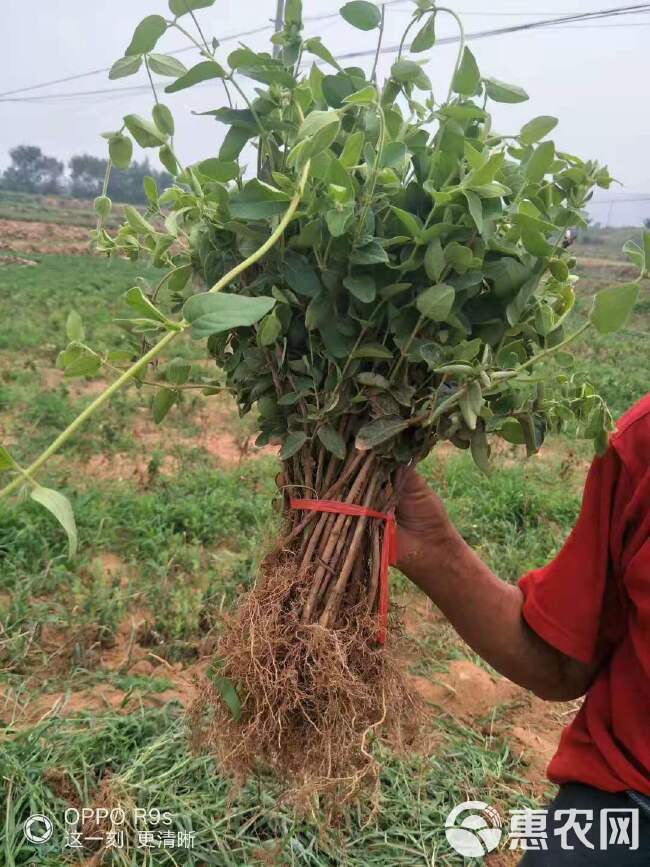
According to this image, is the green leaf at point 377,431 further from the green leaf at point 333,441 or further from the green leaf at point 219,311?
the green leaf at point 219,311

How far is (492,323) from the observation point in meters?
0.96

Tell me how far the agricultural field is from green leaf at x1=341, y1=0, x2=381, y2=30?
20.8 inches

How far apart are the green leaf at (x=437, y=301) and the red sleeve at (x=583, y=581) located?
0.42 m

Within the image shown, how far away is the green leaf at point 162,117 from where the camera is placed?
0.94 m

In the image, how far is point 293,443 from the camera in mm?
1006

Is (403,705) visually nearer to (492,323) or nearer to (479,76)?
(492,323)

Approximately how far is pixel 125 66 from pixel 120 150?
0.11 m

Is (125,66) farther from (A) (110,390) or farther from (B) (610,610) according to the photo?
(B) (610,610)

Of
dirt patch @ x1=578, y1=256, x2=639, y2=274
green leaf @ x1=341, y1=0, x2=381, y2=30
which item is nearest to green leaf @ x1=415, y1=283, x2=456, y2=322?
green leaf @ x1=341, y1=0, x2=381, y2=30

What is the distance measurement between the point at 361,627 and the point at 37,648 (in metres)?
1.68

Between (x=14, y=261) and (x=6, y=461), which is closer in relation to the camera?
(x=6, y=461)

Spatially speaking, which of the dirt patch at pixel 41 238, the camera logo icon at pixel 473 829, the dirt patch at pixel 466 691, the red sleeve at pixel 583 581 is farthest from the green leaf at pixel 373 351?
the dirt patch at pixel 41 238

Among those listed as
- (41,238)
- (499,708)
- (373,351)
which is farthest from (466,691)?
(41,238)

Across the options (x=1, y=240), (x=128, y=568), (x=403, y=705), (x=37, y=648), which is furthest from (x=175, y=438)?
(x=1, y=240)
